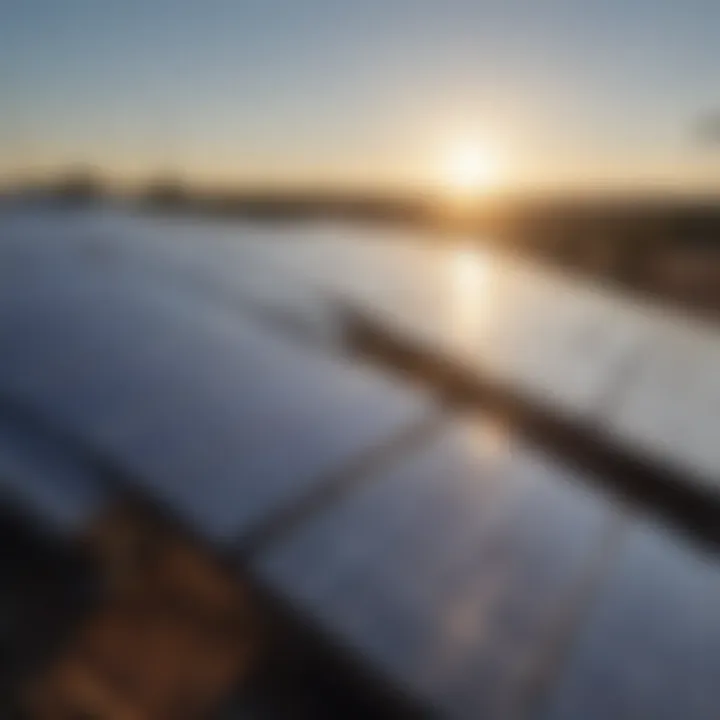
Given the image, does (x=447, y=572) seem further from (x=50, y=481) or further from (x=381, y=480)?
(x=50, y=481)

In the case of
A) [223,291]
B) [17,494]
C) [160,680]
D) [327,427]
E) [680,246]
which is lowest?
[160,680]

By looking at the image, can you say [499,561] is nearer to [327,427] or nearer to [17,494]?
[327,427]

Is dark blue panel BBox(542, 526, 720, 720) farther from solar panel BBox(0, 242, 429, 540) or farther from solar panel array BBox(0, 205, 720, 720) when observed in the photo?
solar panel BBox(0, 242, 429, 540)

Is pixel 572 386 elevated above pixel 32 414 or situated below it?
above

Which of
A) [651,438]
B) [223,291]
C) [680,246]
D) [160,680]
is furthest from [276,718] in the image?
[680,246]

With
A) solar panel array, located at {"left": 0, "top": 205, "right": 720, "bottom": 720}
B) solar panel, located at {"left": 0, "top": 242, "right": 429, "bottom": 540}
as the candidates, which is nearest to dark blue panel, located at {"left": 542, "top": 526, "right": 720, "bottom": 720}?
solar panel array, located at {"left": 0, "top": 205, "right": 720, "bottom": 720}

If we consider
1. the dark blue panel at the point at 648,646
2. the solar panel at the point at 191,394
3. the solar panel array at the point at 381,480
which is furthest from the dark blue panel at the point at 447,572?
the solar panel at the point at 191,394
